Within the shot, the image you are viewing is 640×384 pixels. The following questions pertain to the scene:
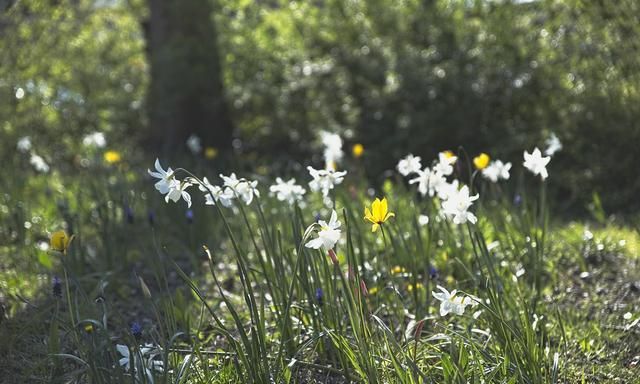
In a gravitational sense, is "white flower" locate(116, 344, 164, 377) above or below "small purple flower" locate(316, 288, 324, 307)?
below

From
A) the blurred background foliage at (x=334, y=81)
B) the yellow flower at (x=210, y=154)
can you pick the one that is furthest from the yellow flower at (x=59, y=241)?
the yellow flower at (x=210, y=154)

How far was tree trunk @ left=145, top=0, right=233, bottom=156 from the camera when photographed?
23.2ft

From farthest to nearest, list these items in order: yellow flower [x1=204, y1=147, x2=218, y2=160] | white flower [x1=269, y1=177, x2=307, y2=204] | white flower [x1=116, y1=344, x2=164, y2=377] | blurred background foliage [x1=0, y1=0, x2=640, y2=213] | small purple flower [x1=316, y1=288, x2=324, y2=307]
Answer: yellow flower [x1=204, y1=147, x2=218, y2=160] < blurred background foliage [x1=0, y1=0, x2=640, y2=213] < white flower [x1=269, y1=177, x2=307, y2=204] < small purple flower [x1=316, y1=288, x2=324, y2=307] < white flower [x1=116, y1=344, x2=164, y2=377]

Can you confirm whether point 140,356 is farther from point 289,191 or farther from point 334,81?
point 334,81

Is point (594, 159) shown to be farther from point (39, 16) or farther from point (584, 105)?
point (39, 16)

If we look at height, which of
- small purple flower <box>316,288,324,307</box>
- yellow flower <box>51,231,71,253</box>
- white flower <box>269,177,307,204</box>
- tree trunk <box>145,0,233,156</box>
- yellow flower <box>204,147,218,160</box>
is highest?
tree trunk <box>145,0,233,156</box>

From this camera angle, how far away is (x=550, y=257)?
11.9 ft

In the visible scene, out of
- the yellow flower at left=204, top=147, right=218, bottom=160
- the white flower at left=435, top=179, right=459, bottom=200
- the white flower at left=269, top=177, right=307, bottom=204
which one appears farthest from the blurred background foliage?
the white flower at left=269, top=177, right=307, bottom=204

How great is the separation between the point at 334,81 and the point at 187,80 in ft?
4.83

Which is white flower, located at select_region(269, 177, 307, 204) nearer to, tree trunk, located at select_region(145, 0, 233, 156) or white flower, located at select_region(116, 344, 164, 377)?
white flower, located at select_region(116, 344, 164, 377)

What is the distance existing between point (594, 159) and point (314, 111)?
2.63 meters

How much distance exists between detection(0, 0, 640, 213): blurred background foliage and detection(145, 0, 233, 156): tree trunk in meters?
0.01

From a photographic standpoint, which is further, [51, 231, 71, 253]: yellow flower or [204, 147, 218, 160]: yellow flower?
[204, 147, 218, 160]: yellow flower

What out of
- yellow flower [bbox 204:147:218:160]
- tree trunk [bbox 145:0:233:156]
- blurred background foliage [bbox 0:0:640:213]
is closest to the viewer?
blurred background foliage [bbox 0:0:640:213]
